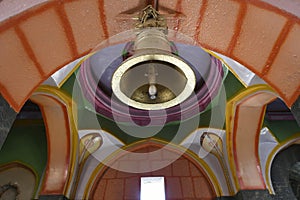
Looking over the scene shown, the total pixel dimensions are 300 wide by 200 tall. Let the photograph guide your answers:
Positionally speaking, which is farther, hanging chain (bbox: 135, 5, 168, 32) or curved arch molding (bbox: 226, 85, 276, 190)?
curved arch molding (bbox: 226, 85, 276, 190)

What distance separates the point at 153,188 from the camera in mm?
5109

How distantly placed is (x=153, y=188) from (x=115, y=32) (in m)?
3.42

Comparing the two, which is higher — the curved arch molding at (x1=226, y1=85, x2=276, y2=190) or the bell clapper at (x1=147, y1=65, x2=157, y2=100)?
the curved arch molding at (x1=226, y1=85, x2=276, y2=190)

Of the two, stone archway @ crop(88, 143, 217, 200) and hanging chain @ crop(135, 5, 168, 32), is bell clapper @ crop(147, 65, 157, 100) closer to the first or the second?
hanging chain @ crop(135, 5, 168, 32)

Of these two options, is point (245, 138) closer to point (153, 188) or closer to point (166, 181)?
point (166, 181)

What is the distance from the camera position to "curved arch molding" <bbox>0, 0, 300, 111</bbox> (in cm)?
213

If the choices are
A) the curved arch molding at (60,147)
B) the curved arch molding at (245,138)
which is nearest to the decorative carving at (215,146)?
the curved arch molding at (245,138)

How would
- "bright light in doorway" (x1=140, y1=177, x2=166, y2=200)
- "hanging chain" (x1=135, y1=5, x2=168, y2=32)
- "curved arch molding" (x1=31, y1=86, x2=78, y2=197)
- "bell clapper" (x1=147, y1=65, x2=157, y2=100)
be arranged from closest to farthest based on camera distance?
"bell clapper" (x1=147, y1=65, x2=157, y2=100), "hanging chain" (x1=135, y1=5, x2=168, y2=32), "curved arch molding" (x1=31, y1=86, x2=78, y2=197), "bright light in doorway" (x1=140, y1=177, x2=166, y2=200)

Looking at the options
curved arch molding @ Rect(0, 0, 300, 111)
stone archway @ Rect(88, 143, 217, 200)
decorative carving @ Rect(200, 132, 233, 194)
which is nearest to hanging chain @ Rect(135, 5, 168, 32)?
curved arch molding @ Rect(0, 0, 300, 111)

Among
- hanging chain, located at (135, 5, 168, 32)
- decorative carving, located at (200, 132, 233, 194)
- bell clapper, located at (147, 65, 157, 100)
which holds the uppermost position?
decorative carving, located at (200, 132, 233, 194)

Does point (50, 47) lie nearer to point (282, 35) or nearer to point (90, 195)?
point (282, 35)

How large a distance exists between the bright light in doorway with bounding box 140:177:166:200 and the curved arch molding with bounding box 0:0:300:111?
10.6ft

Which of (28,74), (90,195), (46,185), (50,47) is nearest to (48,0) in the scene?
(50,47)

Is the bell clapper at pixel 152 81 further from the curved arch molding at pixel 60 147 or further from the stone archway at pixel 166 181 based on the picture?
the stone archway at pixel 166 181
